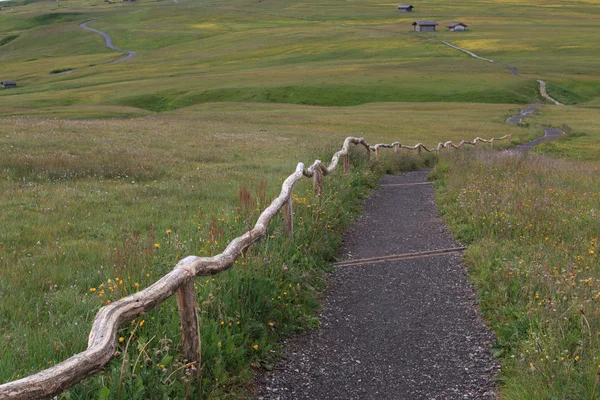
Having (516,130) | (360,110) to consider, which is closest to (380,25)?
(360,110)

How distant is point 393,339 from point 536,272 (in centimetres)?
226

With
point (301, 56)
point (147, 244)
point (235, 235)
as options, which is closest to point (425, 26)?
point (301, 56)

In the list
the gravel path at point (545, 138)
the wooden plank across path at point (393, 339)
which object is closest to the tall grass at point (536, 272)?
the wooden plank across path at point (393, 339)

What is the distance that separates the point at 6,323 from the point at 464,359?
15.9 ft

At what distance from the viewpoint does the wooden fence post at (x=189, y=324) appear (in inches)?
202

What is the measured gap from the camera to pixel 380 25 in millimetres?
152625

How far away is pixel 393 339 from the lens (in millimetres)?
7070

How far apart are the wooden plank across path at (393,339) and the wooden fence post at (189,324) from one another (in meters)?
0.86

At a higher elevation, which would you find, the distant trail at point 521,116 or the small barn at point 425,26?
the small barn at point 425,26

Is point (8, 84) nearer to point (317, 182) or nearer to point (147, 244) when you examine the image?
point (317, 182)

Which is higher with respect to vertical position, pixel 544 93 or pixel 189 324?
pixel 189 324

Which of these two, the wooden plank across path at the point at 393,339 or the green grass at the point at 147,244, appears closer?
the green grass at the point at 147,244

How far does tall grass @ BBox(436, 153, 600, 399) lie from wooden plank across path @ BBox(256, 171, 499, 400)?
1.09ft

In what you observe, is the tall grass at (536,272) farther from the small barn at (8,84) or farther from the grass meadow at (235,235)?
the small barn at (8,84)
